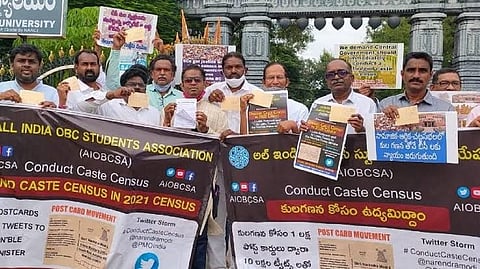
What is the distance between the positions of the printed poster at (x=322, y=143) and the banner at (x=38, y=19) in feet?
18.1

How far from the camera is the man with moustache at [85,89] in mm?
5133

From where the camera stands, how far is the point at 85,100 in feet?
17.0

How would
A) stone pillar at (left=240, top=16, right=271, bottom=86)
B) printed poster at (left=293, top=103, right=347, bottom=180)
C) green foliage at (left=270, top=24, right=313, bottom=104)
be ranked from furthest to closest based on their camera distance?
green foliage at (left=270, top=24, right=313, bottom=104) < stone pillar at (left=240, top=16, right=271, bottom=86) < printed poster at (left=293, top=103, right=347, bottom=180)

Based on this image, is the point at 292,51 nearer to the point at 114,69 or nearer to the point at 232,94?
the point at 114,69

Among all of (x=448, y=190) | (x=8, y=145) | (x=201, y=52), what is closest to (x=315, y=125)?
(x=448, y=190)

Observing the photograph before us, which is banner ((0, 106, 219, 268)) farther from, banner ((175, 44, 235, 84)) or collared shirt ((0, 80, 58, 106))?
banner ((175, 44, 235, 84))

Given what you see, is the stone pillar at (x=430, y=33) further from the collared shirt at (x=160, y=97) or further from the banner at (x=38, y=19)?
the collared shirt at (x=160, y=97)

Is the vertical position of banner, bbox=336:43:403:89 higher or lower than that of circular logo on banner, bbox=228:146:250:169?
higher

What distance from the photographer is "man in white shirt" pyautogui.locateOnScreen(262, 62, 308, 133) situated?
4.66 meters

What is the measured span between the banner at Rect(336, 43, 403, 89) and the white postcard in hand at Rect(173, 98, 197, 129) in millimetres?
4178

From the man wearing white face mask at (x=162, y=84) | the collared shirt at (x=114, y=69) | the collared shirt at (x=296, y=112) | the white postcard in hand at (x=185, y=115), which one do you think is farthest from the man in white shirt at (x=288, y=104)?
the collared shirt at (x=114, y=69)

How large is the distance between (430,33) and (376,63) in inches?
450

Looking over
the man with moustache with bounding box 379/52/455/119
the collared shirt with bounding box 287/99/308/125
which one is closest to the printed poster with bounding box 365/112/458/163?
the man with moustache with bounding box 379/52/455/119

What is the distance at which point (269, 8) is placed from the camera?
65.2 feet
